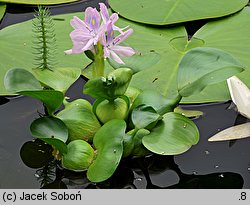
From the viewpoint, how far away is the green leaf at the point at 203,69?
1.57 meters

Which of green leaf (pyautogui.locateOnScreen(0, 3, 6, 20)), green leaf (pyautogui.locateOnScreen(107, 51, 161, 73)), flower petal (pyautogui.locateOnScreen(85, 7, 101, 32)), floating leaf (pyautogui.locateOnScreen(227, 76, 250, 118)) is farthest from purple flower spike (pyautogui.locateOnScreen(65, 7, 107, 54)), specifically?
green leaf (pyautogui.locateOnScreen(0, 3, 6, 20))

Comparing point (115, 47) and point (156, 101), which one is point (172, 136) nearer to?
point (156, 101)

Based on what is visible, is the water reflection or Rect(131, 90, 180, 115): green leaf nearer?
the water reflection

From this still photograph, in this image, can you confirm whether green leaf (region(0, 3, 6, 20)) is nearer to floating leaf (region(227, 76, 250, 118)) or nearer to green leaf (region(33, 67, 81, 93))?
green leaf (region(33, 67, 81, 93))

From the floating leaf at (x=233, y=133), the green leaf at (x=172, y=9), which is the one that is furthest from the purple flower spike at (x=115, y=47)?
the green leaf at (x=172, y=9)

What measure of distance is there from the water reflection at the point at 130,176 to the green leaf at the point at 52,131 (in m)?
0.07

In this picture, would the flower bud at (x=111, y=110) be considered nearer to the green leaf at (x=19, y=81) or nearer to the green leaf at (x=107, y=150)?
the green leaf at (x=107, y=150)

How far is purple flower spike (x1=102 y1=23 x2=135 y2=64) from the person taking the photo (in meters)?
1.58

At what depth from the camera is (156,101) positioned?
168 cm

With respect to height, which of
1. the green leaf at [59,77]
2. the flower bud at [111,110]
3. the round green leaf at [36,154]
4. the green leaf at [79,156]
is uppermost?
the green leaf at [59,77]

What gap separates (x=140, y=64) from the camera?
1.67 meters

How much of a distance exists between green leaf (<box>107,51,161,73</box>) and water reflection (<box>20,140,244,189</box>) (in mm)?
259

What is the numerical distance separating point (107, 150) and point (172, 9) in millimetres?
812

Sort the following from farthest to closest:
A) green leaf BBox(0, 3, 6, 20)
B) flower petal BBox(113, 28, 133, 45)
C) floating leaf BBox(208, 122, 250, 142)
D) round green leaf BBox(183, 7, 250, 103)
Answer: green leaf BBox(0, 3, 6, 20), round green leaf BBox(183, 7, 250, 103), floating leaf BBox(208, 122, 250, 142), flower petal BBox(113, 28, 133, 45)
